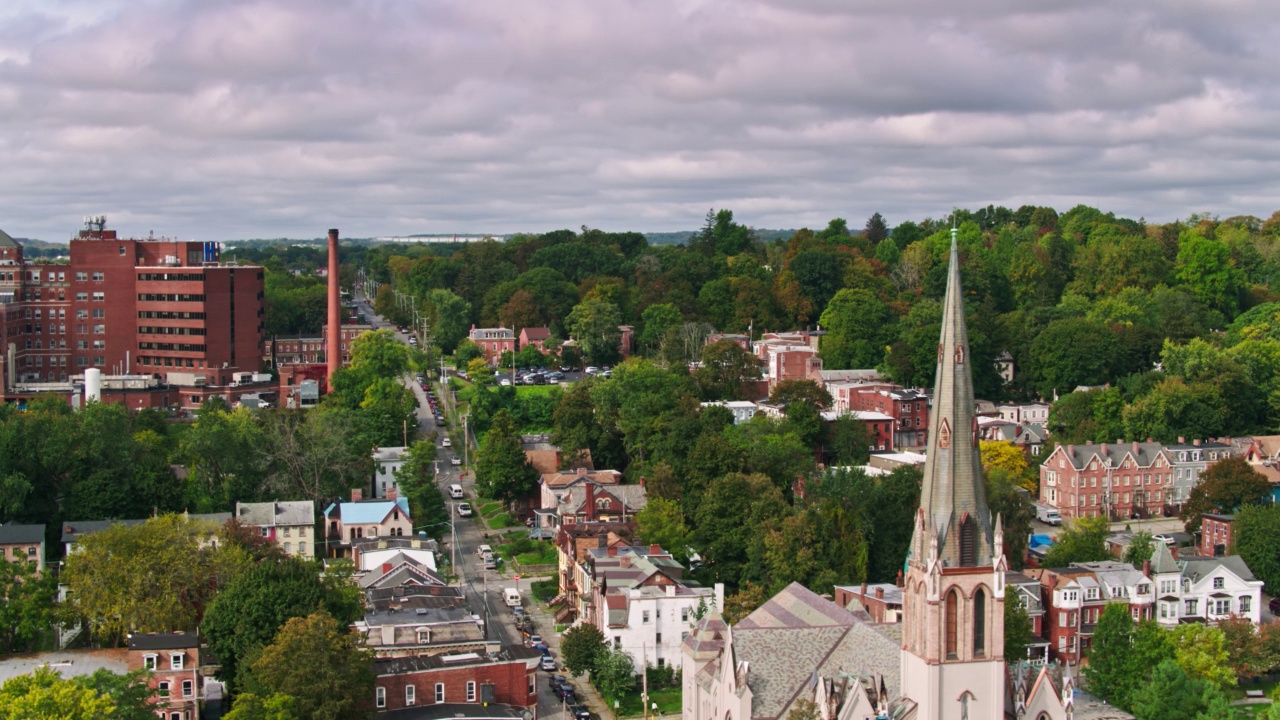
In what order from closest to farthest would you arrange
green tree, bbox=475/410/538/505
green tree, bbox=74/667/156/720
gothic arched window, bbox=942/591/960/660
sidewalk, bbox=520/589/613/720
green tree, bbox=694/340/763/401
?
1. gothic arched window, bbox=942/591/960/660
2. green tree, bbox=74/667/156/720
3. sidewalk, bbox=520/589/613/720
4. green tree, bbox=475/410/538/505
5. green tree, bbox=694/340/763/401

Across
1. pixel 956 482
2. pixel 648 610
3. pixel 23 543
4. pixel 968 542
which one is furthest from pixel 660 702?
pixel 23 543

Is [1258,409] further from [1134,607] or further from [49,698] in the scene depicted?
[49,698]

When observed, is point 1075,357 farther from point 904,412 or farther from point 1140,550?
point 1140,550

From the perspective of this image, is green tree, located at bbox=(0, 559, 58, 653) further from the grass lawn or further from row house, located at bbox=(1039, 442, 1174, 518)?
row house, located at bbox=(1039, 442, 1174, 518)

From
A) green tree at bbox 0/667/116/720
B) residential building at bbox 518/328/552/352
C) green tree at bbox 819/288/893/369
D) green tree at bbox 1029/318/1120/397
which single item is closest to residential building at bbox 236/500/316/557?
green tree at bbox 0/667/116/720

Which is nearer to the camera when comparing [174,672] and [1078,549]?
[174,672]

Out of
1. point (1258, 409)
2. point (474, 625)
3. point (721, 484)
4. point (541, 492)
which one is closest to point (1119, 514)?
point (1258, 409)

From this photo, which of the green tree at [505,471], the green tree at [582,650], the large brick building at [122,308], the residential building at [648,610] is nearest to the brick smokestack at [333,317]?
the large brick building at [122,308]
